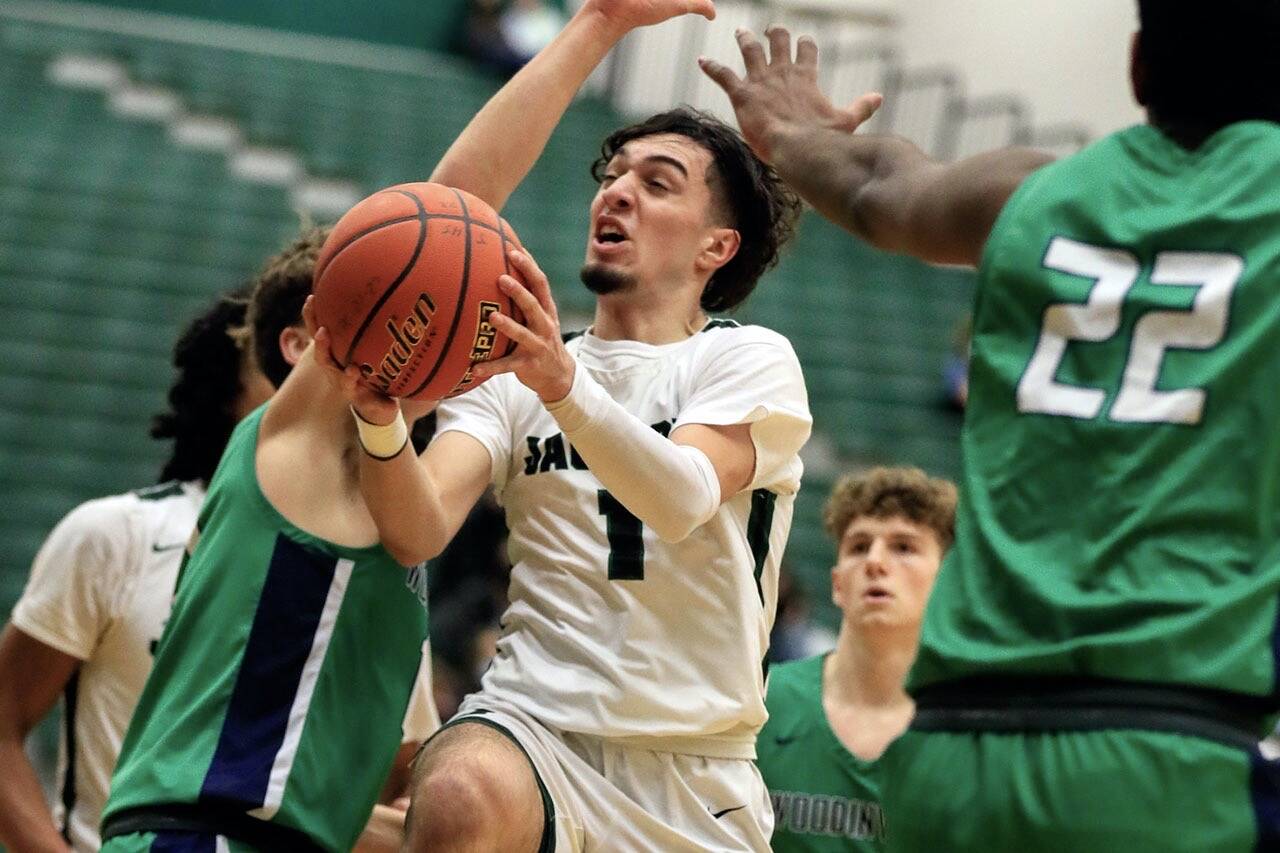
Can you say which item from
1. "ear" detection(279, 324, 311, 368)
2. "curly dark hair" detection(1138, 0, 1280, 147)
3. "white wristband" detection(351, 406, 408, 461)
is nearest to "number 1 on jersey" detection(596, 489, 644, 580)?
"white wristband" detection(351, 406, 408, 461)

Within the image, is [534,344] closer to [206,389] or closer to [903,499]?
[206,389]

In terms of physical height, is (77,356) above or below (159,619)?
above

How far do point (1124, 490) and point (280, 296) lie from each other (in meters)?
2.49

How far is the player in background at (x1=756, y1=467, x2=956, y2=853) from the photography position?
5488 mm

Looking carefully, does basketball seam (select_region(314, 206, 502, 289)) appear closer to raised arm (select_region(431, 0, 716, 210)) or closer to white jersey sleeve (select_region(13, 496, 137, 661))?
raised arm (select_region(431, 0, 716, 210))

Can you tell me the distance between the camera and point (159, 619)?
5148 mm

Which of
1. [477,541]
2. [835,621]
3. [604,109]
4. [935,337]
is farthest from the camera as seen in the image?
[604,109]

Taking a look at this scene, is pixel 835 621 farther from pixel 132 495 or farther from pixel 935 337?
pixel 132 495

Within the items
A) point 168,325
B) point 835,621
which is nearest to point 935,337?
point 835,621

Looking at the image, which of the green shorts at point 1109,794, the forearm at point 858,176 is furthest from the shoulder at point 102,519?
the green shorts at point 1109,794

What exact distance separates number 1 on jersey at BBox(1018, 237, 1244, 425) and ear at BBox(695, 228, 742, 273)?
6.40 feet

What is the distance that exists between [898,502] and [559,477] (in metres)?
1.95

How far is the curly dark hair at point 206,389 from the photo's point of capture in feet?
17.8

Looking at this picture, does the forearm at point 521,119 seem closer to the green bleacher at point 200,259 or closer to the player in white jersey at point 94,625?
the player in white jersey at point 94,625
